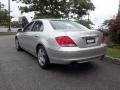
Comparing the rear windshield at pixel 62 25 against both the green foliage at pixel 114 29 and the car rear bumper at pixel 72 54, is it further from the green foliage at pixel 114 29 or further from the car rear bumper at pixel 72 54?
the green foliage at pixel 114 29

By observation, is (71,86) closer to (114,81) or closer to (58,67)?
(114,81)

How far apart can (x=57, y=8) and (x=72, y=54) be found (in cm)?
1625

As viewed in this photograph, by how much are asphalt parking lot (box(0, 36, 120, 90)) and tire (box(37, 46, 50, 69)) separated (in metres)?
0.15

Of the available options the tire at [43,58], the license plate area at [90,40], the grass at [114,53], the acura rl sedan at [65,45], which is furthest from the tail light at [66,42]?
the grass at [114,53]

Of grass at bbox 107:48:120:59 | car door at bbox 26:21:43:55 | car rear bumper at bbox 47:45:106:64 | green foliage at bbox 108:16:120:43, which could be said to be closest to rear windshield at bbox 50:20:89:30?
car door at bbox 26:21:43:55

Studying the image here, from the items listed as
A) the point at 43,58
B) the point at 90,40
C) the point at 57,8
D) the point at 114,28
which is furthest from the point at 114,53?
the point at 57,8

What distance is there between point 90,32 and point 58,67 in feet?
4.77

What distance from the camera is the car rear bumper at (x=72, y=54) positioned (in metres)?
4.23

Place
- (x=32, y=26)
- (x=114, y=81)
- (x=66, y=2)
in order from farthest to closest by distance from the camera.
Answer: (x=66, y=2), (x=32, y=26), (x=114, y=81)

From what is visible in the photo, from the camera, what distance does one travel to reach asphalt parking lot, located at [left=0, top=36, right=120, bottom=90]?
12.6 feet

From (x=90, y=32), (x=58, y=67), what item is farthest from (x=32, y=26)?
(x=90, y=32)

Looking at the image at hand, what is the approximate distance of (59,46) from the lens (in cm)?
432

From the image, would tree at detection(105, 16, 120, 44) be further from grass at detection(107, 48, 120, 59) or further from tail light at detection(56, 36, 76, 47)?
tail light at detection(56, 36, 76, 47)

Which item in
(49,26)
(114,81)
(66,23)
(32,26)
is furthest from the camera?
(32,26)
